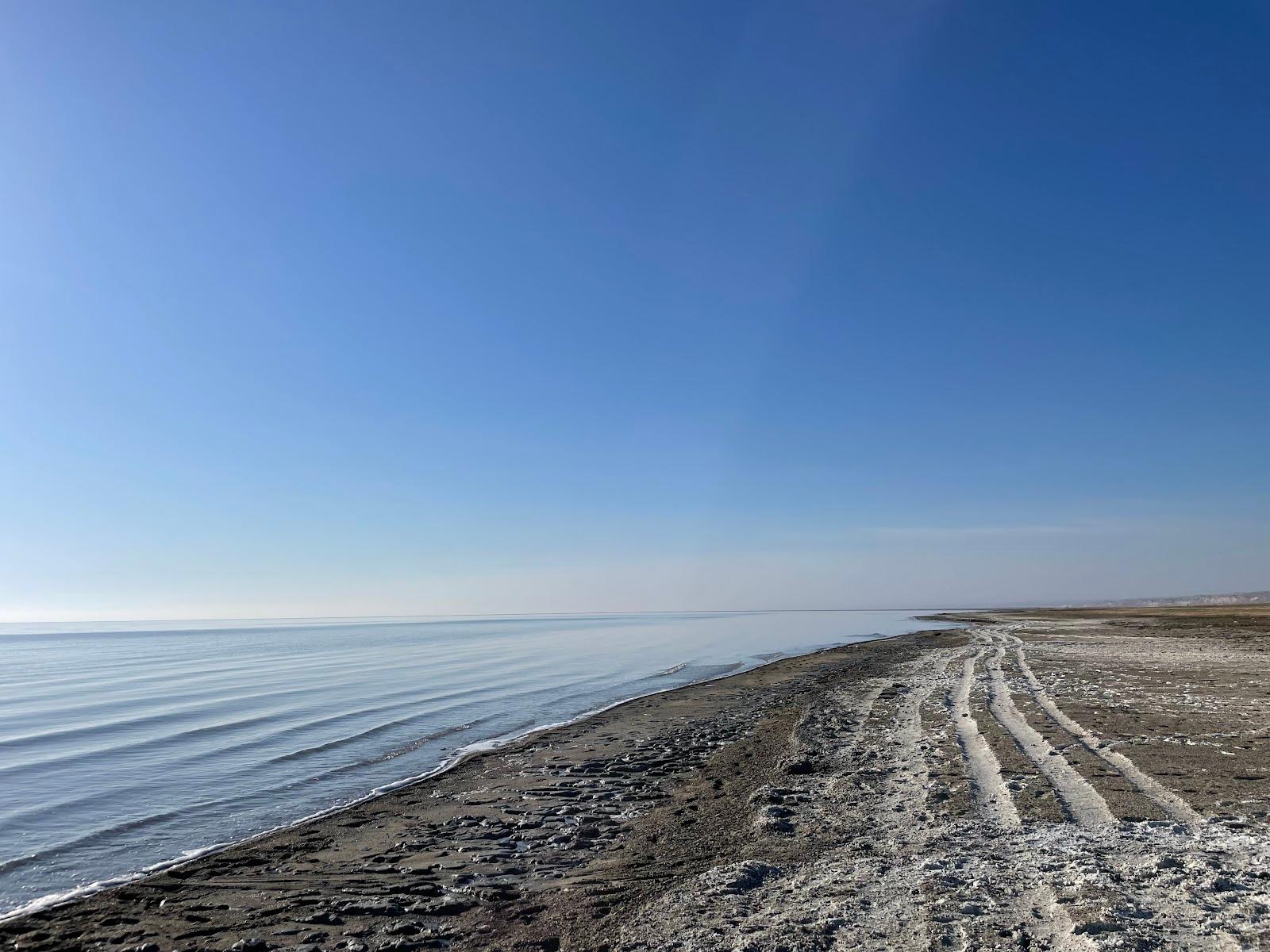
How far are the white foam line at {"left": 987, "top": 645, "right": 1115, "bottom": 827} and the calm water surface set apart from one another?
1133 centimetres

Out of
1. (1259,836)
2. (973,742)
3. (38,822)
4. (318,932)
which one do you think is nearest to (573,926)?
(318,932)

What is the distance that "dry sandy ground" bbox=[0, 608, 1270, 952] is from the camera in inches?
246

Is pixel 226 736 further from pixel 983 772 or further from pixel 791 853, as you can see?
pixel 983 772

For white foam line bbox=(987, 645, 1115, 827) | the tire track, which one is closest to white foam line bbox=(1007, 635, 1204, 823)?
white foam line bbox=(987, 645, 1115, 827)

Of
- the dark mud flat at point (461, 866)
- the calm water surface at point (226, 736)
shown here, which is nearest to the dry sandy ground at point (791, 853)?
the dark mud flat at point (461, 866)

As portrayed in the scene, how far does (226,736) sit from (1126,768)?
67.4 feet

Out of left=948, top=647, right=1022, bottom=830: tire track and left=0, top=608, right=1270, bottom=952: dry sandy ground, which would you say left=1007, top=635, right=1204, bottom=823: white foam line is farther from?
left=948, top=647, right=1022, bottom=830: tire track

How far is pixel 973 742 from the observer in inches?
534

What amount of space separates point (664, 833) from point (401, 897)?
335 cm

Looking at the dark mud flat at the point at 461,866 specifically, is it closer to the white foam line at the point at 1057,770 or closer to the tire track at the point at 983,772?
the tire track at the point at 983,772

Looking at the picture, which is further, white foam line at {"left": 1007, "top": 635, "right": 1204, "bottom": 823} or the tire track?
the tire track

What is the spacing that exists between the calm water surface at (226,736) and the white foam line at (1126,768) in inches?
486

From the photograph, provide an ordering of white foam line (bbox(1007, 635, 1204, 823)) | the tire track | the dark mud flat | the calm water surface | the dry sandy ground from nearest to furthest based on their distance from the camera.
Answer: the dry sandy ground
the dark mud flat
white foam line (bbox(1007, 635, 1204, 823))
the tire track
the calm water surface

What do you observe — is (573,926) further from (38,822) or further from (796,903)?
(38,822)
